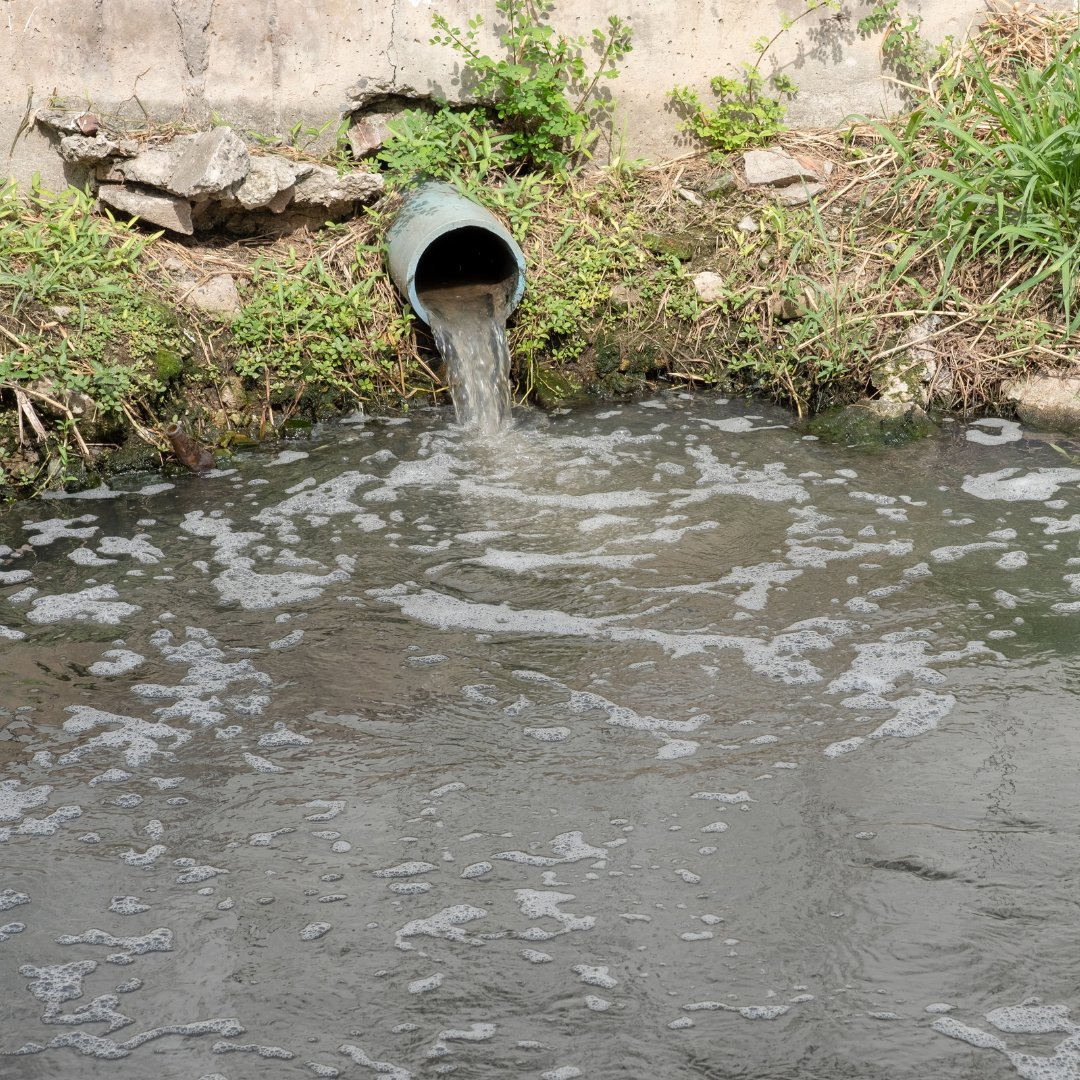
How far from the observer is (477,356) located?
5.35 meters

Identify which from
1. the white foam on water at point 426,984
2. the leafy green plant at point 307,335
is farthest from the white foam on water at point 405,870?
the leafy green plant at point 307,335

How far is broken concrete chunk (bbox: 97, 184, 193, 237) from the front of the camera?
544 cm

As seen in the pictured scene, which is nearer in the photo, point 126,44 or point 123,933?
point 123,933

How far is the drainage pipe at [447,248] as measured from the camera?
520cm

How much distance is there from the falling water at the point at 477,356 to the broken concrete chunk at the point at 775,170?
1.48m

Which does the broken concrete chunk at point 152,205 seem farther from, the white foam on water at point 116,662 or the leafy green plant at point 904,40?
the leafy green plant at point 904,40

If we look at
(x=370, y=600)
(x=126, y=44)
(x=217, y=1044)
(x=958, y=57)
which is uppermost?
(x=126, y=44)

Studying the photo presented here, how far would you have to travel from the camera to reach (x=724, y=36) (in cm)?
610

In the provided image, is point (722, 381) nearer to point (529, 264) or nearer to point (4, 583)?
point (529, 264)

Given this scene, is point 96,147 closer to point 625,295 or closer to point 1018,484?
point 625,295

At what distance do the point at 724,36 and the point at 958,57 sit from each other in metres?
1.18

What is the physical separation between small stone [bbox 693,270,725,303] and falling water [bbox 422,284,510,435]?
3.07ft

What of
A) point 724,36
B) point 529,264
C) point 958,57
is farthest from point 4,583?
point 958,57

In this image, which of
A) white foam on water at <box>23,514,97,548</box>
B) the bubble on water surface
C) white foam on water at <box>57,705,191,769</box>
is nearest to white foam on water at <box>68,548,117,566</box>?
white foam on water at <box>23,514,97,548</box>
